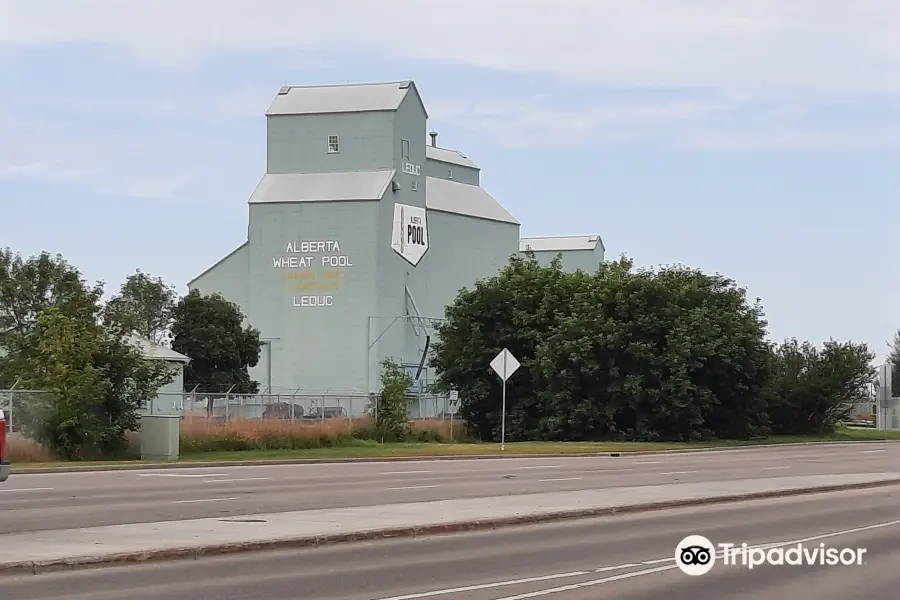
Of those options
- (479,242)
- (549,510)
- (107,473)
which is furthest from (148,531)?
(479,242)

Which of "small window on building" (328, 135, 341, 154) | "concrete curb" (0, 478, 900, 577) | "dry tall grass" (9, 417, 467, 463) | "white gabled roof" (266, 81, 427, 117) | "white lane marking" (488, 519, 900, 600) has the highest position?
"white gabled roof" (266, 81, 427, 117)

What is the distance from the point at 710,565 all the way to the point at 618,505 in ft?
22.5

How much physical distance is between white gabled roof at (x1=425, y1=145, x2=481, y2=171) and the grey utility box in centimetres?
6014

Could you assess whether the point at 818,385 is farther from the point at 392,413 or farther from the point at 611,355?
the point at 392,413

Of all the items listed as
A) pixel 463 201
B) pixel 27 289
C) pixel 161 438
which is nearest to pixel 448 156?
pixel 463 201

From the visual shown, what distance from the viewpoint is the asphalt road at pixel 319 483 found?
62.3ft

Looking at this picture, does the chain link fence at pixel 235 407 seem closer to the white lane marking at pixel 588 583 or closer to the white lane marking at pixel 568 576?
the white lane marking at pixel 568 576

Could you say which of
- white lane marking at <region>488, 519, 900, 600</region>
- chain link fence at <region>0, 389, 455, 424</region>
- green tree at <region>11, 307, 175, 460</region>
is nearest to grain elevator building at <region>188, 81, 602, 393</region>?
chain link fence at <region>0, 389, 455, 424</region>

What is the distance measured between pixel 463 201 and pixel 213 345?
2739cm

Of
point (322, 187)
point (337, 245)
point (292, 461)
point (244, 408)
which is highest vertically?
point (322, 187)

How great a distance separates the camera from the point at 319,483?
2602cm

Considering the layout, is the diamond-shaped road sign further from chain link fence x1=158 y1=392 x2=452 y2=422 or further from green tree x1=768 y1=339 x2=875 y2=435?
green tree x1=768 y1=339 x2=875 y2=435

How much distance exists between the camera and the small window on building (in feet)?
272

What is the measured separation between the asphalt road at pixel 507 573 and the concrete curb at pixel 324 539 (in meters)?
0.25
